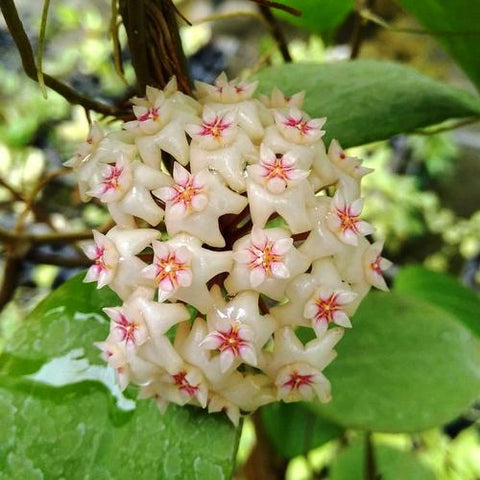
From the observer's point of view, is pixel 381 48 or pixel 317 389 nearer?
pixel 317 389

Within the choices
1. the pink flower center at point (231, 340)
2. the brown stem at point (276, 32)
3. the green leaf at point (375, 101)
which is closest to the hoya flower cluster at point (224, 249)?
the pink flower center at point (231, 340)

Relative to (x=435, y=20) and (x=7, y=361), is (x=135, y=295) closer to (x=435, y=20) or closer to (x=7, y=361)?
(x=7, y=361)

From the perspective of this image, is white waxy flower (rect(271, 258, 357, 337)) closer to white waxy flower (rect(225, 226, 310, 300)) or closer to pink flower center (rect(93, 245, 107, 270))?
white waxy flower (rect(225, 226, 310, 300))

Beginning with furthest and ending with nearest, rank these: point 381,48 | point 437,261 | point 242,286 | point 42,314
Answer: point 381,48
point 437,261
point 42,314
point 242,286

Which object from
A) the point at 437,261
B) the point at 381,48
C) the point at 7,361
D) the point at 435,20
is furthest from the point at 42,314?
the point at 381,48

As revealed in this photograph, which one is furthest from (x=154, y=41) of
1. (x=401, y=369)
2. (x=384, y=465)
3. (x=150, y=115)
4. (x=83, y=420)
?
(x=384, y=465)

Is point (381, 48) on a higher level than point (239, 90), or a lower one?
lower
